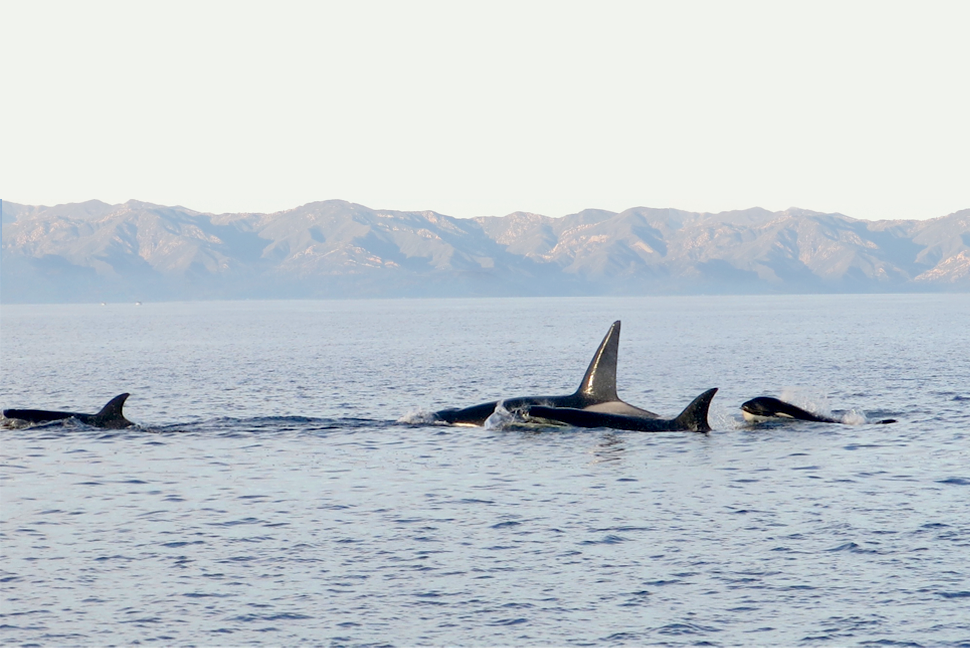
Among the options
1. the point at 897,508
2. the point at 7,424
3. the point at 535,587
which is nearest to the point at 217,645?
the point at 535,587

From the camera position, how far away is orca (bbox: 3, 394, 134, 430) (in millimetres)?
44906

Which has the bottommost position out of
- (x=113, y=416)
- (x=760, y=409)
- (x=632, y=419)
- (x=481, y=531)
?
(x=481, y=531)

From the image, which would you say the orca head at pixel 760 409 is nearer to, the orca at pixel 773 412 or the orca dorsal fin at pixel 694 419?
the orca at pixel 773 412

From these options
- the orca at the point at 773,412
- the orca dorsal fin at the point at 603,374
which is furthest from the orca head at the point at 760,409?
the orca dorsal fin at the point at 603,374

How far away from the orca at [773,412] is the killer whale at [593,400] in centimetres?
461

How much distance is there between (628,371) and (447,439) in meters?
45.1

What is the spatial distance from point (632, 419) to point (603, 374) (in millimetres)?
2503

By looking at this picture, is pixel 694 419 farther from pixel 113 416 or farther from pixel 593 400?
pixel 113 416

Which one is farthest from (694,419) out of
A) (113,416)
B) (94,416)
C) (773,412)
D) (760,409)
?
(94,416)

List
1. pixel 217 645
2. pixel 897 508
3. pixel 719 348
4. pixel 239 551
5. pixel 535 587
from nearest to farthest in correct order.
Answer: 1. pixel 217 645
2. pixel 535 587
3. pixel 239 551
4. pixel 897 508
5. pixel 719 348

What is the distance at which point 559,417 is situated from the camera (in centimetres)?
4406

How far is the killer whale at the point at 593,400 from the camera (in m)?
44.8

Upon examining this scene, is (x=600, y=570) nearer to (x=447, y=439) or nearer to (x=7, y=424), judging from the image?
(x=447, y=439)

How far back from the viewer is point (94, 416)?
4516cm
